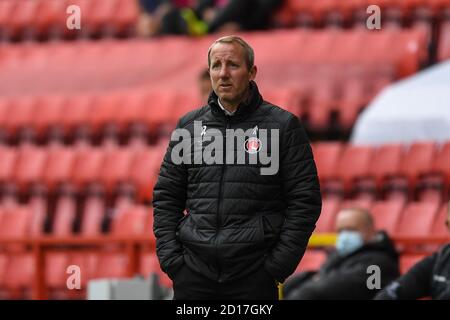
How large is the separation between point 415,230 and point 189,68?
139 inches

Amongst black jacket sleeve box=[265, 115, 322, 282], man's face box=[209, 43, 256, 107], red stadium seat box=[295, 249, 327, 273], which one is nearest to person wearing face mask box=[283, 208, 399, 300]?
red stadium seat box=[295, 249, 327, 273]

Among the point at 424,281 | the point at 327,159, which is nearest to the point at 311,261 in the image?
the point at 327,159

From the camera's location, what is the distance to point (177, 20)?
1060 cm

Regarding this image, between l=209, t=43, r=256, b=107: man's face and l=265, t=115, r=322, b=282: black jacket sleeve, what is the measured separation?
169 millimetres

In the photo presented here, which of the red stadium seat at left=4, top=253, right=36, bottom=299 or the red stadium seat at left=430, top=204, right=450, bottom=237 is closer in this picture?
the red stadium seat at left=430, top=204, right=450, bottom=237

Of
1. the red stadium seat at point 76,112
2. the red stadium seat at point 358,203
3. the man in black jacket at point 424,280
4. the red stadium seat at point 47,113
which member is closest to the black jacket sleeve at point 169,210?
the man in black jacket at point 424,280

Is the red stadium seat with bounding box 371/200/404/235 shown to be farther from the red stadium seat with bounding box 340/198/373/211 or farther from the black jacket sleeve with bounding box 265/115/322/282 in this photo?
the black jacket sleeve with bounding box 265/115/322/282

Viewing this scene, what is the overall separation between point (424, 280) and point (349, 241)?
101 centimetres

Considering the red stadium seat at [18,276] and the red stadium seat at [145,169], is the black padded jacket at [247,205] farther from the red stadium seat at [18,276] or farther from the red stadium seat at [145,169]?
the red stadium seat at [145,169]

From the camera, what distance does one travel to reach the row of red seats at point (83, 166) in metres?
8.41

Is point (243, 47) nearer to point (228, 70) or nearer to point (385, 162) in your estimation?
point (228, 70)

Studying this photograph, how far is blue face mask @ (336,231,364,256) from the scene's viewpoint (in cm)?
568

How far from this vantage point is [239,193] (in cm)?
335

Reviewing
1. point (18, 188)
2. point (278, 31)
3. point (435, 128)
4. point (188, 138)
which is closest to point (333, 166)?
point (435, 128)
